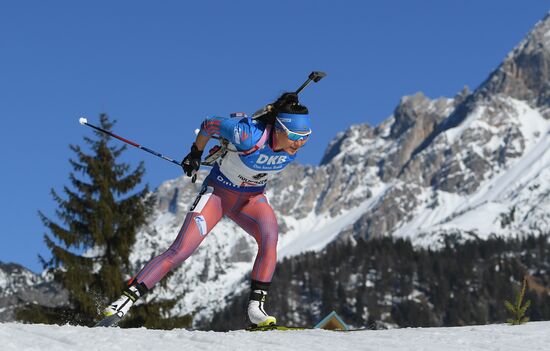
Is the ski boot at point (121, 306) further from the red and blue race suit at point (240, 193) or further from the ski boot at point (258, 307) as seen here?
the ski boot at point (258, 307)

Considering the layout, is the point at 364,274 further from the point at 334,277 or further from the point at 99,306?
the point at 99,306

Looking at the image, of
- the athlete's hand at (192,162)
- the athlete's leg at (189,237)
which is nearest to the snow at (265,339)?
the athlete's leg at (189,237)

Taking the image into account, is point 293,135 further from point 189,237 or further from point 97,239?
point 97,239

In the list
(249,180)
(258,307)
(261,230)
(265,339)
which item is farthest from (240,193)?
(265,339)

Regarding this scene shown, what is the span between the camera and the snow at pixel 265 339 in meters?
6.58

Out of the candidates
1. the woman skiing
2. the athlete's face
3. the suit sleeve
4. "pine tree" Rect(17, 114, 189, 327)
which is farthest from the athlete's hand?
"pine tree" Rect(17, 114, 189, 327)

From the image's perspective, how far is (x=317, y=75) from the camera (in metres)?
10.3

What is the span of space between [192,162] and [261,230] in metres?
1.12

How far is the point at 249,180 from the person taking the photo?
10.3 meters

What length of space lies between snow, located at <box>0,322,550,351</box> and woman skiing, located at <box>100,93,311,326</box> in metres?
1.43

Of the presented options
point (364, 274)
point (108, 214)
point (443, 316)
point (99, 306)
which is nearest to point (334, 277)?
point (364, 274)

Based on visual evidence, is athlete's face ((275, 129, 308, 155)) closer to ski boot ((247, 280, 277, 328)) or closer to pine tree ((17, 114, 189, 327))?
ski boot ((247, 280, 277, 328))

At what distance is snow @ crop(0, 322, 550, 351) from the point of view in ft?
21.6

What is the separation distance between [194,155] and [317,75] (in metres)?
1.70
